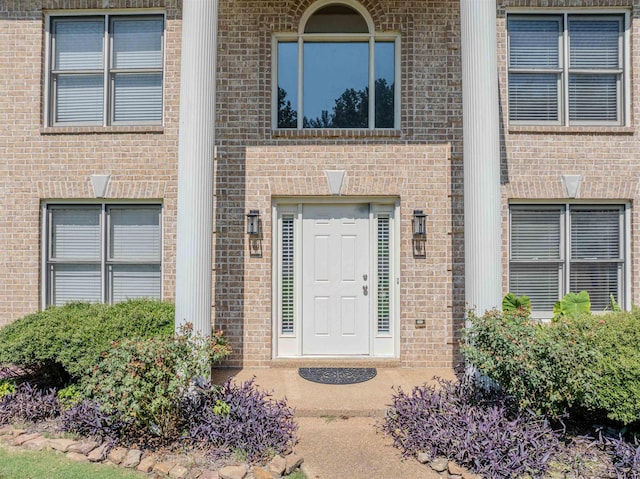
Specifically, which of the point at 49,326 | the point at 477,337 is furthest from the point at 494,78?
the point at 49,326

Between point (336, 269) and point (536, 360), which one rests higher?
point (336, 269)

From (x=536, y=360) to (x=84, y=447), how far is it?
4.43 metres

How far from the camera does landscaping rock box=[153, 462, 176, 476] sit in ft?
12.1

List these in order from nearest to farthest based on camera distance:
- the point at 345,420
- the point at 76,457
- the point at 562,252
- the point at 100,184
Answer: the point at 76,457, the point at 345,420, the point at 100,184, the point at 562,252

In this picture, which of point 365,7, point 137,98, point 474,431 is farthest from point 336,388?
point 365,7

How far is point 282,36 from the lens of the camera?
644 centimetres

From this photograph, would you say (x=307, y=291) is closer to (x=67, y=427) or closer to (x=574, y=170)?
(x=67, y=427)

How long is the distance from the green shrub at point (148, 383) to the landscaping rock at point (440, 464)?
2.45 meters

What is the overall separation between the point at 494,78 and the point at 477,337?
3210mm

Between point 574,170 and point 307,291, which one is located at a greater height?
point 574,170

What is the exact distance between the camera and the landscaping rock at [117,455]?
152 inches

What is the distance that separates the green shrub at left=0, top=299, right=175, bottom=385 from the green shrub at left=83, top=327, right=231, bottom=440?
21.1 inches

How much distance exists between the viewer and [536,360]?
157 inches

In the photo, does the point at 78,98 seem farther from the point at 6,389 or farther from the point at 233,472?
the point at 233,472
